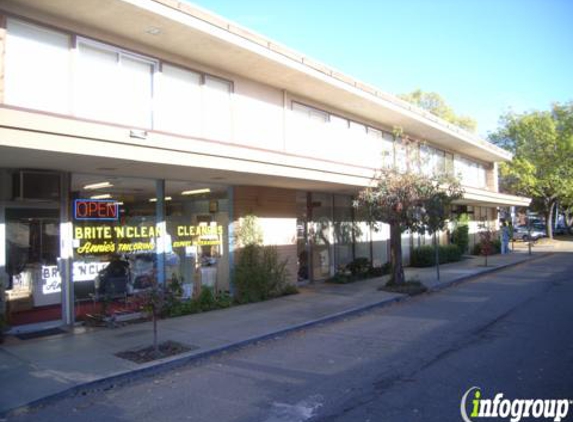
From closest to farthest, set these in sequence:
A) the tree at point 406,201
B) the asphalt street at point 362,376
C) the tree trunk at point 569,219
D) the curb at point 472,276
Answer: the asphalt street at point 362,376 → the tree at point 406,201 → the curb at point 472,276 → the tree trunk at point 569,219

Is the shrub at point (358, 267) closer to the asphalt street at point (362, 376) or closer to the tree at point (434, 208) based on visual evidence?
the tree at point (434, 208)

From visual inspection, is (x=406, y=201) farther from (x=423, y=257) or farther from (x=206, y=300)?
(x=423, y=257)

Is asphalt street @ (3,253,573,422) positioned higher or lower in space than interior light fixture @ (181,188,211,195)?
lower

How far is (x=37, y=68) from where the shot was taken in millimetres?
8617

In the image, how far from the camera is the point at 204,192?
11984 mm

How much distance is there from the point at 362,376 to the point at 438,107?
4740 centimetres

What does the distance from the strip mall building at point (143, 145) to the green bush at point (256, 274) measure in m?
0.42

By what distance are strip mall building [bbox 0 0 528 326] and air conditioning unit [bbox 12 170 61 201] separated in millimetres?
24

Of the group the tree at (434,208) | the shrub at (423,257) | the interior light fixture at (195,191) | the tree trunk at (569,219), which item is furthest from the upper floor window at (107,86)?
the tree trunk at (569,219)

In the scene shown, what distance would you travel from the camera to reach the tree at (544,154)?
3697 cm

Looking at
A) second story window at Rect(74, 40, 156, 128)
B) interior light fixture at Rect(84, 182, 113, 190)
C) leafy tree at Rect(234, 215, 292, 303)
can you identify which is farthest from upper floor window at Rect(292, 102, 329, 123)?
interior light fixture at Rect(84, 182, 113, 190)

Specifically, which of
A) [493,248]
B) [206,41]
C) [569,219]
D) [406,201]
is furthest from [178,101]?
[569,219]

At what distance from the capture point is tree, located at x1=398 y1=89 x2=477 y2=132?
48.4 metres

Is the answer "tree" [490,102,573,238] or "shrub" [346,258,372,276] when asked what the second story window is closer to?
"shrub" [346,258,372,276]
